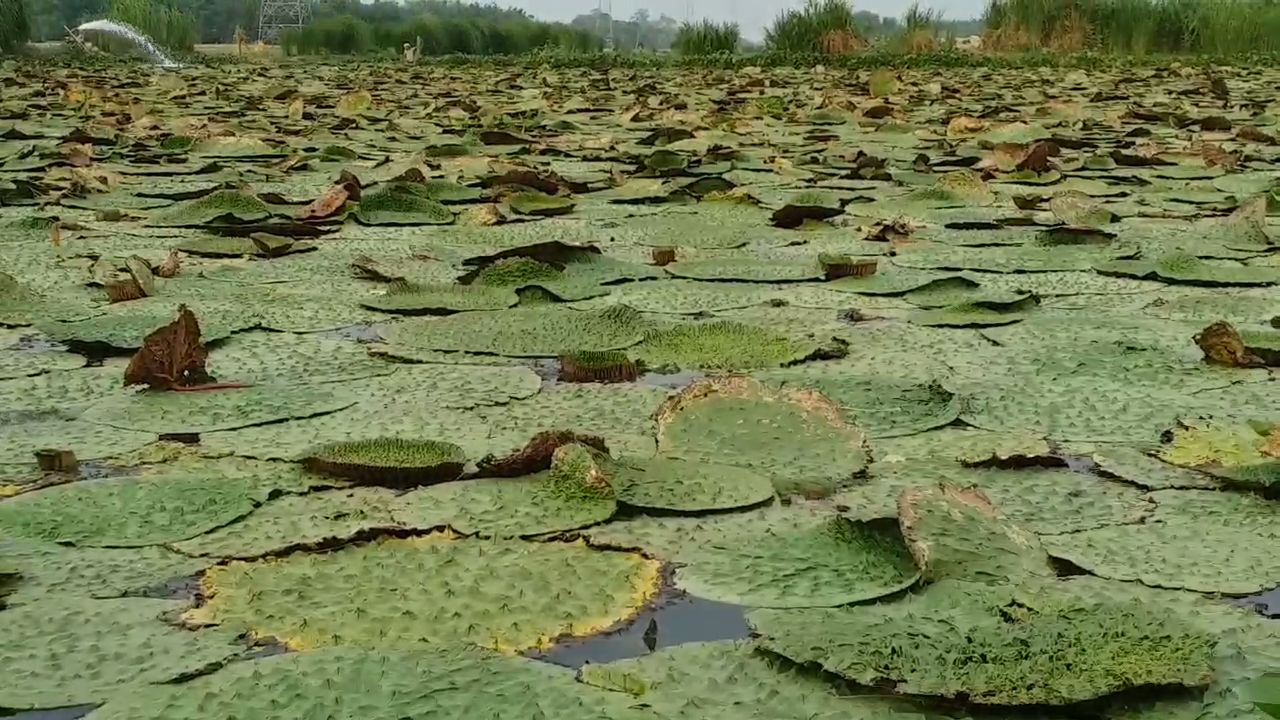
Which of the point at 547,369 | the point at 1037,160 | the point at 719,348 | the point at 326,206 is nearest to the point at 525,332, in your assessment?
the point at 547,369

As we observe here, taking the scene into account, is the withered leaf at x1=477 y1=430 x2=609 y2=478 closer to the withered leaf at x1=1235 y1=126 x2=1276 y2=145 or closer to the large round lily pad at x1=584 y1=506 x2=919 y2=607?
the large round lily pad at x1=584 y1=506 x2=919 y2=607

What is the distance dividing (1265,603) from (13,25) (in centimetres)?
1278

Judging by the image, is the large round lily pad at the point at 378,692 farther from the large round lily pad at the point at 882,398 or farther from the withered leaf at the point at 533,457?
the large round lily pad at the point at 882,398

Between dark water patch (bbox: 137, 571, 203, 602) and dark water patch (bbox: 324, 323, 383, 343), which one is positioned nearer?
dark water patch (bbox: 137, 571, 203, 602)

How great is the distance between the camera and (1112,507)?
128 centimetres

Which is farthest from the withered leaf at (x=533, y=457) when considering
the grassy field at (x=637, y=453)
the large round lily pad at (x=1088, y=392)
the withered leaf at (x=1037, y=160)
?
the withered leaf at (x=1037, y=160)

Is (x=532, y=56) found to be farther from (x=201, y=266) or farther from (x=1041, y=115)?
(x=201, y=266)

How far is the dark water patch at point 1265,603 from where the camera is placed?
105cm

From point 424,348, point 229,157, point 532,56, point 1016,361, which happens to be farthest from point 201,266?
point 532,56

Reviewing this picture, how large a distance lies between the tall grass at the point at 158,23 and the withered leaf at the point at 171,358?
1433 cm

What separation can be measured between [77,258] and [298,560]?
5.51 feet

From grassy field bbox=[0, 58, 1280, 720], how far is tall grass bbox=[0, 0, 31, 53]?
30.9 feet

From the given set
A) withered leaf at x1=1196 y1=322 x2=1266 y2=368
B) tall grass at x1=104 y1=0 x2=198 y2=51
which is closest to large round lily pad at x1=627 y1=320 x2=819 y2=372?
withered leaf at x1=1196 y1=322 x2=1266 y2=368

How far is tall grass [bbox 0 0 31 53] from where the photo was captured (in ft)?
38.4
